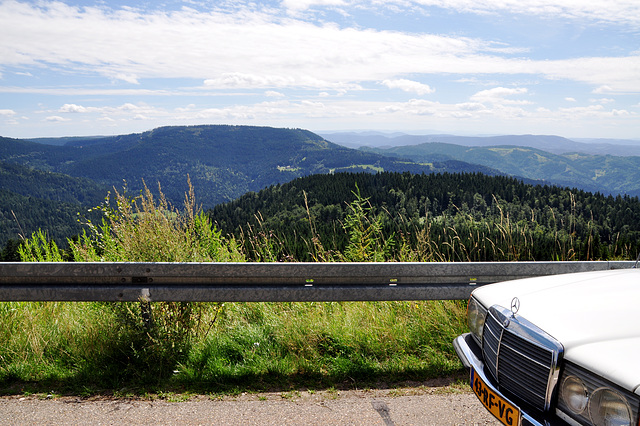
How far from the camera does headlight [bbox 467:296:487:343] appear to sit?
289cm

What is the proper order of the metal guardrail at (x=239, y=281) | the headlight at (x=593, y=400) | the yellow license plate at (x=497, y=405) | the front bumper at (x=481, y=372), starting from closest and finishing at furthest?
the headlight at (x=593, y=400) < the front bumper at (x=481, y=372) < the yellow license plate at (x=497, y=405) < the metal guardrail at (x=239, y=281)

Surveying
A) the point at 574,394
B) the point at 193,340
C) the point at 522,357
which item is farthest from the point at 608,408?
the point at 193,340

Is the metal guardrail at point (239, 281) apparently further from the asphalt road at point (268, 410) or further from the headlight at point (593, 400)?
the headlight at point (593, 400)

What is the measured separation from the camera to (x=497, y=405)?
93.8 inches

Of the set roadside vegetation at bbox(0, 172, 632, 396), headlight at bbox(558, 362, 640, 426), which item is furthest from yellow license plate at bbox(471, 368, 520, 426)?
roadside vegetation at bbox(0, 172, 632, 396)

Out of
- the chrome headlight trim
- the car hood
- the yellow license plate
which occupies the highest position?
the car hood

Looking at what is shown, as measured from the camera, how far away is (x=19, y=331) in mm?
3967

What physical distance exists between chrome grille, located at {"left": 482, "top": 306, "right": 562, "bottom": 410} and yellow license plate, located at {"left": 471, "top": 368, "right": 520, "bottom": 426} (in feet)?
0.25

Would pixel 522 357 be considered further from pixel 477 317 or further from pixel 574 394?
pixel 477 317

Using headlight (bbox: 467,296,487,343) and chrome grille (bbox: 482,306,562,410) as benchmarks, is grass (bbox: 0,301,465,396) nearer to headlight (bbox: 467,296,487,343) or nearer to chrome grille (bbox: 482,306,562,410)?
headlight (bbox: 467,296,487,343)

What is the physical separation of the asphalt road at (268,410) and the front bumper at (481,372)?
0.46m

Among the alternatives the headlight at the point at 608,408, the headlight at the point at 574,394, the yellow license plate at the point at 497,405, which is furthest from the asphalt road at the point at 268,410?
the headlight at the point at 608,408

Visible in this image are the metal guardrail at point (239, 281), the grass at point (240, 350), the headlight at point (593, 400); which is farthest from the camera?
the metal guardrail at point (239, 281)

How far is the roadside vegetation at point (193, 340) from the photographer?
3498 millimetres
